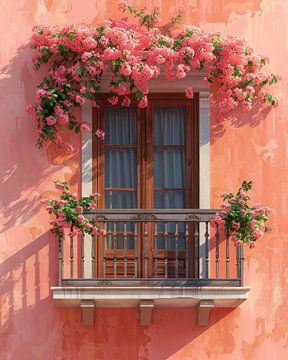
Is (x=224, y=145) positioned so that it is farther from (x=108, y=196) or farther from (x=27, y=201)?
(x=27, y=201)

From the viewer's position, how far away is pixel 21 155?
1458cm

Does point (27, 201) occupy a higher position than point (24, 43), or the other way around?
point (24, 43)

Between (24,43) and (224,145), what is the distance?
2891mm

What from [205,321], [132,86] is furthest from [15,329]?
[132,86]

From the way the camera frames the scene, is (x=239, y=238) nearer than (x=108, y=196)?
Yes

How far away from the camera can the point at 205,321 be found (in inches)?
563

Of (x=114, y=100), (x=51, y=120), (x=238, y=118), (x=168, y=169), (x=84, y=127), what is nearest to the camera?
(x=51, y=120)

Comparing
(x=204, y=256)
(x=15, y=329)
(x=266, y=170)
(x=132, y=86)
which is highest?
(x=132, y=86)

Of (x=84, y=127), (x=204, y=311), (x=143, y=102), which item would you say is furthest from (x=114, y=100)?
(x=204, y=311)

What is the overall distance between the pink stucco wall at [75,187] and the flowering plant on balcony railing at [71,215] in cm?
51

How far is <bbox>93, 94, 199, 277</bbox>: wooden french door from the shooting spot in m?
14.8

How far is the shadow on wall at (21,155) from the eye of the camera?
14.5 meters

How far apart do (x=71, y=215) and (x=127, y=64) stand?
2.00 m

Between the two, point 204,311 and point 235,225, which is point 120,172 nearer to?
point 235,225
